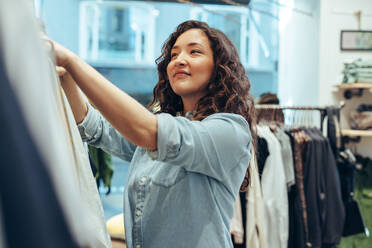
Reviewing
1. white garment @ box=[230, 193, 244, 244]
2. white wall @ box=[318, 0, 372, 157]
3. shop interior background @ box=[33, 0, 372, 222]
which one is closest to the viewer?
white garment @ box=[230, 193, 244, 244]

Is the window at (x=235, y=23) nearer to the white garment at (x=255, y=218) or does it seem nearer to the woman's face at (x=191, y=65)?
the white garment at (x=255, y=218)

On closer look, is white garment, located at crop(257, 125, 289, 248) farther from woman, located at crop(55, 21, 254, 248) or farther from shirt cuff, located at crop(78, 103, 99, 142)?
shirt cuff, located at crop(78, 103, 99, 142)

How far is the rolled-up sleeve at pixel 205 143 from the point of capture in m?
0.69

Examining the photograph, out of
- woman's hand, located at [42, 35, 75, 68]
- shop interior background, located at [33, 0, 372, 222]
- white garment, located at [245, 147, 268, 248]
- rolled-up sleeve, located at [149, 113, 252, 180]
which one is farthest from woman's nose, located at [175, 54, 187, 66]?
shop interior background, located at [33, 0, 372, 222]

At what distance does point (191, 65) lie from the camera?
0.96 metres

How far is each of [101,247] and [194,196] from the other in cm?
32

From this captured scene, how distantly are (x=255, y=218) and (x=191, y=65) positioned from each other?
49.7 inches

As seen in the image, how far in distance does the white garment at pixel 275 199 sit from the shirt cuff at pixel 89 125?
1348 mm

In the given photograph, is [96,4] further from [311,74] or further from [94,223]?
[94,223]

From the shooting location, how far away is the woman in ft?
2.14

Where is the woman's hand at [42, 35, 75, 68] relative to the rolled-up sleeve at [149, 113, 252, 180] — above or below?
above

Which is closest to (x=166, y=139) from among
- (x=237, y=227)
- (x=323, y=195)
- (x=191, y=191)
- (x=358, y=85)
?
(x=191, y=191)

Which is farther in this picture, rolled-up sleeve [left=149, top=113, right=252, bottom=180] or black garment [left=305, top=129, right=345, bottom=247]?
black garment [left=305, top=129, right=345, bottom=247]

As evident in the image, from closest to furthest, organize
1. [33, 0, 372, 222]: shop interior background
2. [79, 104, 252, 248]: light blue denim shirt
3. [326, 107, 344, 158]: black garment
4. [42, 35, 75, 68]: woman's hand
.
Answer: [42, 35, 75, 68]: woman's hand → [79, 104, 252, 248]: light blue denim shirt → [326, 107, 344, 158]: black garment → [33, 0, 372, 222]: shop interior background
